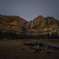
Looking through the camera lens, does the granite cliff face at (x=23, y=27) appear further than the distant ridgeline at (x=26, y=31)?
Yes

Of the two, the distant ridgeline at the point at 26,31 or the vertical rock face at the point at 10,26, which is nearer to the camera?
the distant ridgeline at the point at 26,31

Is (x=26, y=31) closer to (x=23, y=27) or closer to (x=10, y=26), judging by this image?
(x=10, y=26)

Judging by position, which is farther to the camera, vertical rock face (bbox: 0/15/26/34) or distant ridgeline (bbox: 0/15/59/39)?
vertical rock face (bbox: 0/15/26/34)

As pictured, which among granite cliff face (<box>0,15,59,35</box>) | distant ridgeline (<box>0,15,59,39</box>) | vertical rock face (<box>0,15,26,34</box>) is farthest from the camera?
granite cliff face (<box>0,15,59,35</box>)

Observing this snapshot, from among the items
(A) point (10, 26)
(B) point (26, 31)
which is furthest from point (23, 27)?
(A) point (10, 26)

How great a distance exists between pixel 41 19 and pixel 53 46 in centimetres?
11384

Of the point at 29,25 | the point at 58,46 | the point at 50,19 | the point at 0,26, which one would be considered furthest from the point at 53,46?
the point at 50,19

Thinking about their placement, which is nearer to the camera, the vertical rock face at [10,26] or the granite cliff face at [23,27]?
the vertical rock face at [10,26]

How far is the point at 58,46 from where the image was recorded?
1684 cm

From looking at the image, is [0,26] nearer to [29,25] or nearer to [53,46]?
[29,25]

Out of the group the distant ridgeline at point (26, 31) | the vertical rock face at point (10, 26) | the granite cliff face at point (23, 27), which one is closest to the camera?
the distant ridgeline at point (26, 31)

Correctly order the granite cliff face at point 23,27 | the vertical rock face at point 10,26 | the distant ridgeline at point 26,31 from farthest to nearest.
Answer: the granite cliff face at point 23,27, the vertical rock face at point 10,26, the distant ridgeline at point 26,31

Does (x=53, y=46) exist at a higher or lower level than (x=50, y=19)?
lower

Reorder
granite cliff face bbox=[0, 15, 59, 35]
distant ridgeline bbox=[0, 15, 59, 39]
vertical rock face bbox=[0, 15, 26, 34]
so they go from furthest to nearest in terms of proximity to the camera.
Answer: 1. granite cliff face bbox=[0, 15, 59, 35]
2. vertical rock face bbox=[0, 15, 26, 34]
3. distant ridgeline bbox=[0, 15, 59, 39]
